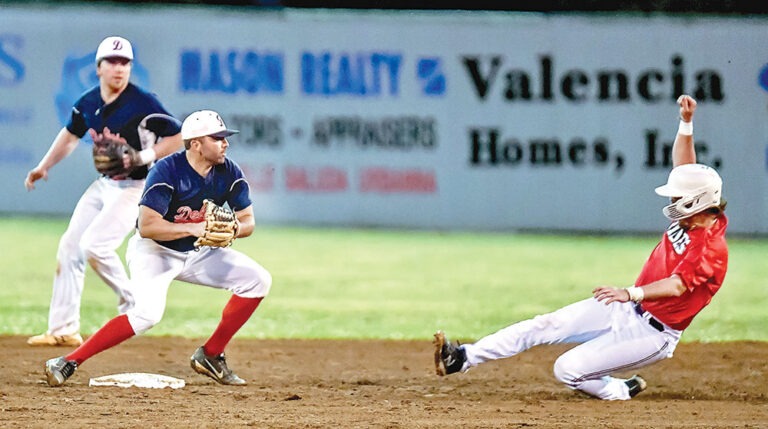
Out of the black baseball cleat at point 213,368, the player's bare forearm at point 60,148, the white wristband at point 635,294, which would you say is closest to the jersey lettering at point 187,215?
the black baseball cleat at point 213,368

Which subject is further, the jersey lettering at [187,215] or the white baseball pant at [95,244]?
the white baseball pant at [95,244]

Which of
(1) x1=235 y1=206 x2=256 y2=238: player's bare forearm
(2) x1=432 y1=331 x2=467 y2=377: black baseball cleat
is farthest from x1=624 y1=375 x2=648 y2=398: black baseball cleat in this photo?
(1) x1=235 y1=206 x2=256 y2=238: player's bare forearm

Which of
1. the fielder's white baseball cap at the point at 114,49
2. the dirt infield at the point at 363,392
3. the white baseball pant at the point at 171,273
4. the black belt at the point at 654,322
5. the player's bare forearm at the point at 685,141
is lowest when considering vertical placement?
the dirt infield at the point at 363,392

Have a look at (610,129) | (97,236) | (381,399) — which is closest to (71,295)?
(97,236)

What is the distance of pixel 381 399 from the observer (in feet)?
26.5

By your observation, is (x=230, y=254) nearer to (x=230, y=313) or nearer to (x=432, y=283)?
(x=230, y=313)

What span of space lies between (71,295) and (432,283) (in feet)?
16.8

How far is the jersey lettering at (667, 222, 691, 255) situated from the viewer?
783 cm

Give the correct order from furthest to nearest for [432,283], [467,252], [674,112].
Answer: [674,112], [467,252], [432,283]

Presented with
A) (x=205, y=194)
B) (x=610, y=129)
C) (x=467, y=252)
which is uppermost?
(x=205, y=194)

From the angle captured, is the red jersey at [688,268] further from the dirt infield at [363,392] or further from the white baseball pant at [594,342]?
the dirt infield at [363,392]

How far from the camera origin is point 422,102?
1956 cm

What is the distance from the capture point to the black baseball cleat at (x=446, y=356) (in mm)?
8062

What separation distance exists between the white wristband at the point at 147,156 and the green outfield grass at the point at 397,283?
6.01ft
